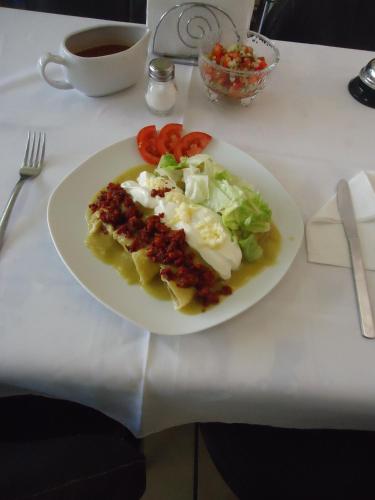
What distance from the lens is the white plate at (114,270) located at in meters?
0.62

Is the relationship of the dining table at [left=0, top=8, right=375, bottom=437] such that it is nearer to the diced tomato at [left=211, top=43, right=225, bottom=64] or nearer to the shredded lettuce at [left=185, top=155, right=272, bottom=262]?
the shredded lettuce at [left=185, top=155, right=272, bottom=262]

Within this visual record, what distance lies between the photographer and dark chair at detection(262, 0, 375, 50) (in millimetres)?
1386

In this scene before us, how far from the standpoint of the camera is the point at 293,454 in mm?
706

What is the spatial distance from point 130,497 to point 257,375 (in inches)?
10.1

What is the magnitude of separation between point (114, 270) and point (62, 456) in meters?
0.29

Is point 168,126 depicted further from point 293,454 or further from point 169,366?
point 293,454

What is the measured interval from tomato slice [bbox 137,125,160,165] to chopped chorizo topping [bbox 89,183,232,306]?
0.15 m

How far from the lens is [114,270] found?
2.20 feet

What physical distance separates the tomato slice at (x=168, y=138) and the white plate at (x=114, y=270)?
0.06 metres

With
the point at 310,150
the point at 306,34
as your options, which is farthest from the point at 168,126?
the point at 306,34

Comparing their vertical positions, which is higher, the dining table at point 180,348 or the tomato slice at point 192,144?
the tomato slice at point 192,144

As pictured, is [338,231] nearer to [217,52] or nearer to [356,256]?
[356,256]

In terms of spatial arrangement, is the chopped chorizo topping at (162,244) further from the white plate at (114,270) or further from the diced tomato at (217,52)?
the diced tomato at (217,52)

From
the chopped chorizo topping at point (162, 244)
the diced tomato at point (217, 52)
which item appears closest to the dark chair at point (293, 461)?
the chopped chorizo topping at point (162, 244)
